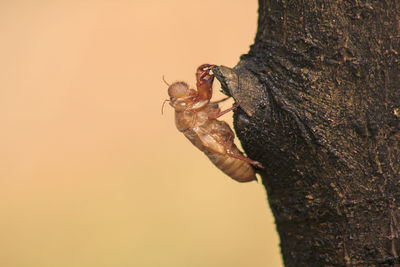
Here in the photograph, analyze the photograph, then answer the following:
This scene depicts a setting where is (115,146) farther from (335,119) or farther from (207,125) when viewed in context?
(335,119)

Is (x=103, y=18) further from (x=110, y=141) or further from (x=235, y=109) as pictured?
(x=235, y=109)

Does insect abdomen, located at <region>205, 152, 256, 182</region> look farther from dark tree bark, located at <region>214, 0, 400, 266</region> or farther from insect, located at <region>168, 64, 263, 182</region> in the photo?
Answer: dark tree bark, located at <region>214, 0, 400, 266</region>

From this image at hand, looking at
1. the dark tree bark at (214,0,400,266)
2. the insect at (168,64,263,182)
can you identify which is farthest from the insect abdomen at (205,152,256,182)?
the dark tree bark at (214,0,400,266)

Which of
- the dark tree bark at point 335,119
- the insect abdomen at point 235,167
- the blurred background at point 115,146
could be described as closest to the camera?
the dark tree bark at point 335,119

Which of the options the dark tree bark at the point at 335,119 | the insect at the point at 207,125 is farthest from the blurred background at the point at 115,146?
the dark tree bark at the point at 335,119

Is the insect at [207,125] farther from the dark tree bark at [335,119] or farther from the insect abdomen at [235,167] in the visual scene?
the dark tree bark at [335,119]

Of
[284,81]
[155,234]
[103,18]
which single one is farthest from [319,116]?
[103,18]

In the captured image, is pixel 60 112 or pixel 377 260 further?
pixel 60 112
